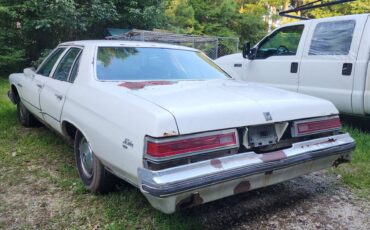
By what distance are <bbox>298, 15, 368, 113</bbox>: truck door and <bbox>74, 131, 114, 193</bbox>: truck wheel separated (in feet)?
12.2

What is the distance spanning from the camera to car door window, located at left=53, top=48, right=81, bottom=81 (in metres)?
4.01

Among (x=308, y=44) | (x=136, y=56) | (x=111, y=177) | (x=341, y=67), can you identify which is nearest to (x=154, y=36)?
(x=308, y=44)

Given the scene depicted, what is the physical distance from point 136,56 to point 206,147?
170 centimetres

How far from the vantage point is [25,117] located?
18.7 feet

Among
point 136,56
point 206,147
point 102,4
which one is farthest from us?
point 102,4

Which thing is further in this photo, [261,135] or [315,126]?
[315,126]

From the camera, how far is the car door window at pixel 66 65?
13.1ft

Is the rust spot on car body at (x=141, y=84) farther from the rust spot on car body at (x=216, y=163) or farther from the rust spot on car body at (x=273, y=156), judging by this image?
the rust spot on car body at (x=273, y=156)

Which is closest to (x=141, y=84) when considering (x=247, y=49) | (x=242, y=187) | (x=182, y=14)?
(x=242, y=187)

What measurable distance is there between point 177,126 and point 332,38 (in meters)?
4.12

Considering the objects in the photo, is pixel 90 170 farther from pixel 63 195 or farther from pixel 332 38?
pixel 332 38

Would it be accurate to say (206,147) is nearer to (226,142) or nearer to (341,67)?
(226,142)

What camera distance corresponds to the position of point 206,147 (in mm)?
2533

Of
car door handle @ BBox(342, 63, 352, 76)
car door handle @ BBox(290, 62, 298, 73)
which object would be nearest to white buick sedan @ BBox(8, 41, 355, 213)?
car door handle @ BBox(342, 63, 352, 76)
